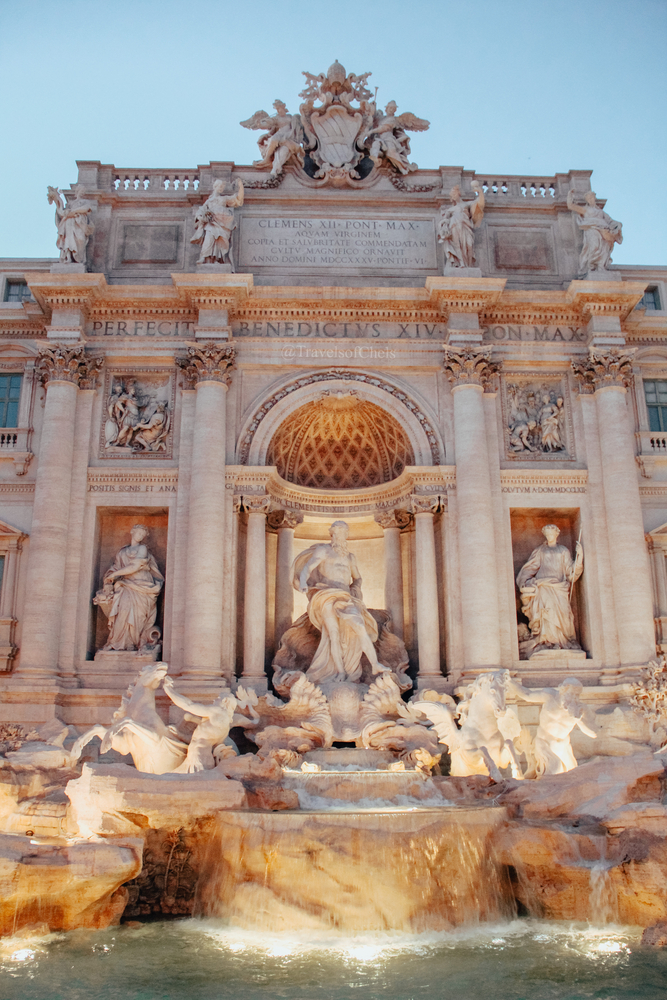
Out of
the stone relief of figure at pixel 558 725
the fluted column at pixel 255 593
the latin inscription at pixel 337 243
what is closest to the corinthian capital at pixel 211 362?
the latin inscription at pixel 337 243

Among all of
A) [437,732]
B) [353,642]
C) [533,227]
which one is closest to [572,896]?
[437,732]

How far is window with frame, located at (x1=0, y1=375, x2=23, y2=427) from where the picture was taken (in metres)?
20.8

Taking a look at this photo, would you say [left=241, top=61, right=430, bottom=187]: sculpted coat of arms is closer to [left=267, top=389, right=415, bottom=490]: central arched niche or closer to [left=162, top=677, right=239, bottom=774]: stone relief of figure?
[left=267, top=389, right=415, bottom=490]: central arched niche

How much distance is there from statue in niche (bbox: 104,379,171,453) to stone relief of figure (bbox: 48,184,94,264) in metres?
3.04

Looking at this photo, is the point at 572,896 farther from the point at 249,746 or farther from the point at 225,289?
the point at 225,289

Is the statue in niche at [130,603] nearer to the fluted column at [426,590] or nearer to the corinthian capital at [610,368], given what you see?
the fluted column at [426,590]

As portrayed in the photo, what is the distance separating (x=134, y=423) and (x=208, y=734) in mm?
7798

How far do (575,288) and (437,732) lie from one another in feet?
33.7

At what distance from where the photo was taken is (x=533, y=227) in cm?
2186

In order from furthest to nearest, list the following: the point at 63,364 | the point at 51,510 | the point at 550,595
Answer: the point at 63,364 → the point at 550,595 → the point at 51,510

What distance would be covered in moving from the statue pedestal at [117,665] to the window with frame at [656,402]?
12350mm

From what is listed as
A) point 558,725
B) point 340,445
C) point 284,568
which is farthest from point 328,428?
point 558,725

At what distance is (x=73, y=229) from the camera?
66.6ft

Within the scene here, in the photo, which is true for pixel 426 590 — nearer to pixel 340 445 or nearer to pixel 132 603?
pixel 340 445
